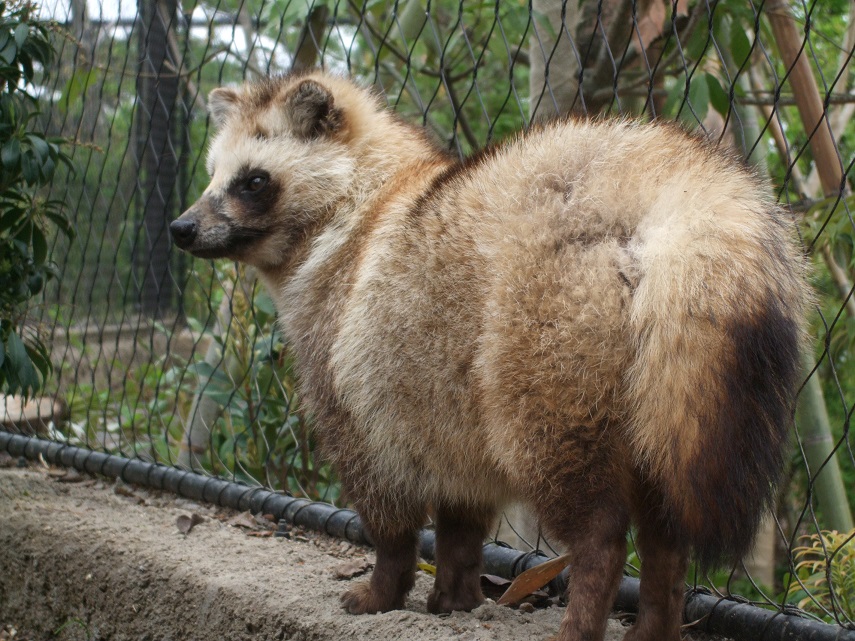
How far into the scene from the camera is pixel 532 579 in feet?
10.5

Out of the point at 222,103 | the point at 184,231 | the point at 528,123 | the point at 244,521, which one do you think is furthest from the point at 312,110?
the point at 244,521

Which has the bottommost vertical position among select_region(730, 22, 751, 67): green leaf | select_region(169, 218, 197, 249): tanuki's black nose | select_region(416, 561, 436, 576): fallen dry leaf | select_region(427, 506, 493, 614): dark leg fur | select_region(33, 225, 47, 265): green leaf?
select_region(416, 561, 436, 576): fallen dry leaf

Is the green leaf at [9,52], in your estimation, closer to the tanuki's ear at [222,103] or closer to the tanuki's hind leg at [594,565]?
the tanuki's ear at [222,103]

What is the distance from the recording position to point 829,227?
3869mm

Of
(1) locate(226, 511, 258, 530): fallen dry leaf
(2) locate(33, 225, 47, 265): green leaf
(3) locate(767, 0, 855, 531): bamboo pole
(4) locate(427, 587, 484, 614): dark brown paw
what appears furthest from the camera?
(2) locate(33, 225, 47, 265): green leaf

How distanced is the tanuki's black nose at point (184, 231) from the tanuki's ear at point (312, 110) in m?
0.52

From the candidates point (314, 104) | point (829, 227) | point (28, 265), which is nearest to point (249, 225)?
point (314, 104)

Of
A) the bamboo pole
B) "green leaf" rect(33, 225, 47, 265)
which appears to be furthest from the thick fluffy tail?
"green leaf" rect(33, 225, 47, 265)

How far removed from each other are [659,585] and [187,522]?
234 cm

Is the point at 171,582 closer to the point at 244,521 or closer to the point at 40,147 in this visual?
the point at 244,521

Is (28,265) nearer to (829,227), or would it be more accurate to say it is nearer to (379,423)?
(379,423)

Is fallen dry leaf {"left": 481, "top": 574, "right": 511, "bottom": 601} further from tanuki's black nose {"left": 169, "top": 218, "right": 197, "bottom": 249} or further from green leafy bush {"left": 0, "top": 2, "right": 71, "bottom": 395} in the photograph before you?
green leafy bush {"left": 0, "top": 2, "right": 71, "bottom": 395}

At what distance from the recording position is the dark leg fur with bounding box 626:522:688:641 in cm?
271

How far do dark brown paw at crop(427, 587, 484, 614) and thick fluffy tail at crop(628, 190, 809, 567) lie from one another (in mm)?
1084
